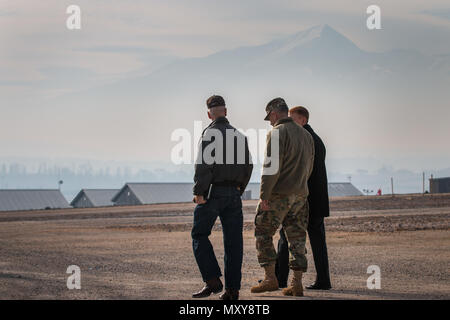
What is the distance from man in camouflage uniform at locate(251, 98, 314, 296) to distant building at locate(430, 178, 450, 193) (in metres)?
86.5

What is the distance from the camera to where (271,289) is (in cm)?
885

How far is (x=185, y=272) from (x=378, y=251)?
5960mm

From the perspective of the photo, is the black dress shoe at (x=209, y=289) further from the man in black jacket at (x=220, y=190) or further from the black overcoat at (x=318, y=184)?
the black overcoat at (x=318, y=184)

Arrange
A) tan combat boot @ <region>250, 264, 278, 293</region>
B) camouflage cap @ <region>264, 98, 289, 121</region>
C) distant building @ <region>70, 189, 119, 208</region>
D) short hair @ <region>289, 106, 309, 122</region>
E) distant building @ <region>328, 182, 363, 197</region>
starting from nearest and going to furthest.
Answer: tan combat boot @ <region>250, 264, 278, 293</region>, camouflage cap @ <region>264, 98, 289, 121</region>, short hair @ <region>289, 106, 309, 122</region>, distant building @ <region>70, 189, 119, 208</region>, distant building @ <region>328, 182, 363, 197</region>

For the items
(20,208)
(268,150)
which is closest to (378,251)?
(268,150)

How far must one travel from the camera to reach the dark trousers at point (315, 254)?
9.49 metres

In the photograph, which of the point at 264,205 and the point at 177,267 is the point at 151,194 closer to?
Answer: the point at 177,267

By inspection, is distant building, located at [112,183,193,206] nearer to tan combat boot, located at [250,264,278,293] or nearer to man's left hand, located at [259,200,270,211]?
tan combat boot, located at [250,264,278,293]

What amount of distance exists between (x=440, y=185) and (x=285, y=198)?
87784 mm

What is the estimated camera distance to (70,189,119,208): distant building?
10488 centimetres

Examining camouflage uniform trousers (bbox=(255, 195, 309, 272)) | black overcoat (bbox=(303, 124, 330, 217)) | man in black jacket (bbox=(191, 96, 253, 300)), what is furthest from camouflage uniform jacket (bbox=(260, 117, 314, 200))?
black overcoat (bbox=(303, 124, 330, 217))

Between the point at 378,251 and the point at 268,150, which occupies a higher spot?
the point at 268,150

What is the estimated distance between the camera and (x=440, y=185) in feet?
301

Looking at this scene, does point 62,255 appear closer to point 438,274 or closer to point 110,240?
point 110,240
